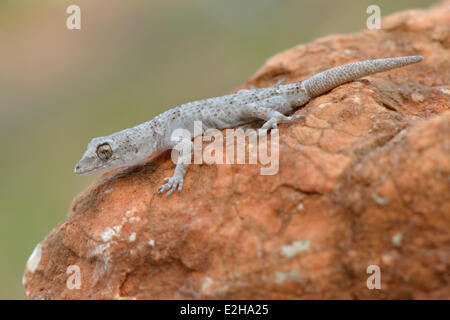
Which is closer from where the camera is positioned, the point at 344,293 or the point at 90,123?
the point at 344,293

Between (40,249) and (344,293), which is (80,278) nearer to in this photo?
(40,249)

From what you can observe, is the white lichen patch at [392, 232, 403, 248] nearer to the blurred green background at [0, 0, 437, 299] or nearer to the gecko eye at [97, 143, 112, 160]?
the gecko eye at [97, 143, 112, 160]

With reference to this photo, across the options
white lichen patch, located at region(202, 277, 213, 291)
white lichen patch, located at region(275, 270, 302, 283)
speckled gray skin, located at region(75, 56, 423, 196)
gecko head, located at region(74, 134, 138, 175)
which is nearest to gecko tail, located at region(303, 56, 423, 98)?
speckled gray skin, located at region(75, 56, 423, 196)

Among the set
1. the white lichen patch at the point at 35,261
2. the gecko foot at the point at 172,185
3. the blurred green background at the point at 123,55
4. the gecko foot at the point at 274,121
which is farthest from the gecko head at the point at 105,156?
the blurred green background at the point at 123,55

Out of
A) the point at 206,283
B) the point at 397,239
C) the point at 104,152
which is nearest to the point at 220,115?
the point at 104,152

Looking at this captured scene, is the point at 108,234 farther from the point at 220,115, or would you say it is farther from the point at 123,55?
the point at 123,55

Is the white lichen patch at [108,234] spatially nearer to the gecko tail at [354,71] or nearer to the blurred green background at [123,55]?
the gecko tail at [354,71]

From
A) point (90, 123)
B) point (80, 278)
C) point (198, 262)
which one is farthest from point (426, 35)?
point (90, 123)
